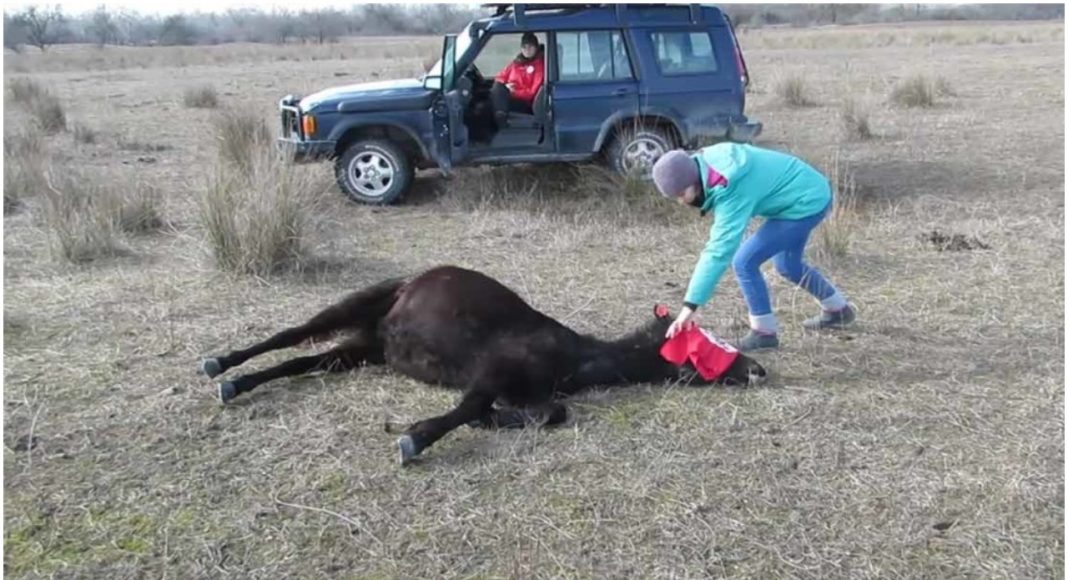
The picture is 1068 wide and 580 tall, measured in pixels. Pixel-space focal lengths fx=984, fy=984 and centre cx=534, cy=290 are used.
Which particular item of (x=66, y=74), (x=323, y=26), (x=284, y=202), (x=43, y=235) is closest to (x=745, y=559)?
(x=284, y=202)

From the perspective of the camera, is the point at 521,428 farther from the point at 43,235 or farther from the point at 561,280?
the point at 43,235

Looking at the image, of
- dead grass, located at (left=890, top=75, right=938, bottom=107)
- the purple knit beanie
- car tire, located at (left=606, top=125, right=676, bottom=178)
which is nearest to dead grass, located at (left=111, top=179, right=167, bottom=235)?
car tire, located at (left=606, top=125, right=676, bottom=178)

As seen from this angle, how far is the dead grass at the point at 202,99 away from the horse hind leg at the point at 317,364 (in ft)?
48.1

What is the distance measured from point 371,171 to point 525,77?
5.64ft

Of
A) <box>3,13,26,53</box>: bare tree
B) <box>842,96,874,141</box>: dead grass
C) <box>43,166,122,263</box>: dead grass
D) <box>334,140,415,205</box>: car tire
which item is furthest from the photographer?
<box>3,13,26,53</box>: bare tree

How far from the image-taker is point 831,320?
5.52 meters

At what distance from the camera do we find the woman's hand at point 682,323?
4449 mm

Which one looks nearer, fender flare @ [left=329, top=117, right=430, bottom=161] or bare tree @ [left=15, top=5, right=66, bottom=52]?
fender flare @ [left=329, top=117, right=430, bottom=161]

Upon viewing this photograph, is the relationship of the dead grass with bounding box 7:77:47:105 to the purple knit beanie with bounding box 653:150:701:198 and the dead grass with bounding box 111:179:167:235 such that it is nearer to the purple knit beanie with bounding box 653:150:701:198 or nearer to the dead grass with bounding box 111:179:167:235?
the dead grass with bounding box 111:179:167:235

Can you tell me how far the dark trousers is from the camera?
30.8 ft

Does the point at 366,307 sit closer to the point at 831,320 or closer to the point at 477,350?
the point at 477,350

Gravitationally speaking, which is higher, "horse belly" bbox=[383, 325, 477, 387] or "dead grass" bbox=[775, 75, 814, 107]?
"dead grass" bbox=[775, 75, 814, 107]

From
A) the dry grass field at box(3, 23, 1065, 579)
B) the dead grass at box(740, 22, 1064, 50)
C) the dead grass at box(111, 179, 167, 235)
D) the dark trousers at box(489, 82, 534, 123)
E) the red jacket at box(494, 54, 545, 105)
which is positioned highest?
the dead grass at box(740, 22, 1064, 50)

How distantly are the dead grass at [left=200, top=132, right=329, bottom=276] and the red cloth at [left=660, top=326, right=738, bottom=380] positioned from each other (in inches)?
116
